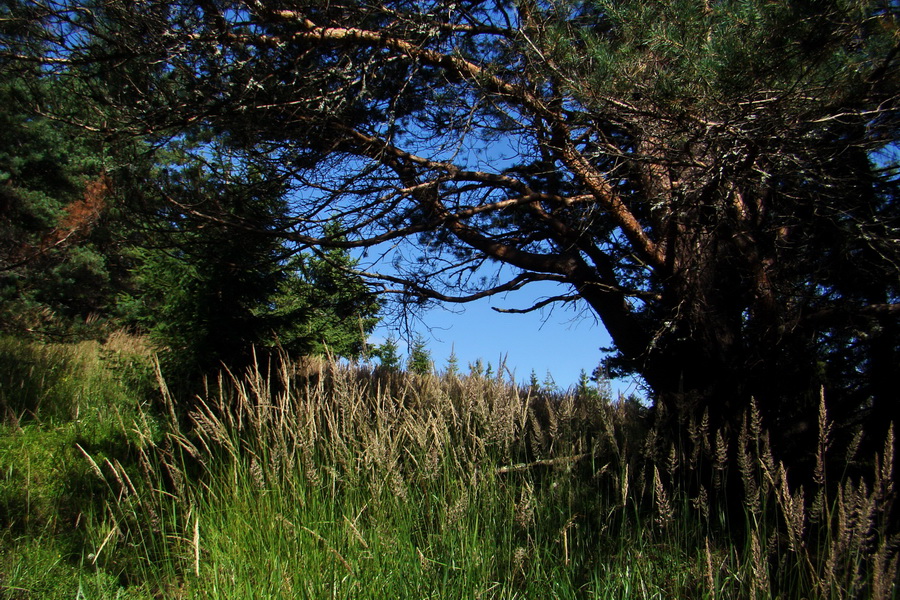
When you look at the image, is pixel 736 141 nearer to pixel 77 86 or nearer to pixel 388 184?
pixel 388 184

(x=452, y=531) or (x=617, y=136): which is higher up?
(x=617, y=136)

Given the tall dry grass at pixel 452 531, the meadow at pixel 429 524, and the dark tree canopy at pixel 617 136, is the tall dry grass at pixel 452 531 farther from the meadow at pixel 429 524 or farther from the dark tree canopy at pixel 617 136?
the dark tree canopy at pixel 617 136

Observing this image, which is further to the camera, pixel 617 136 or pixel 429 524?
pixel 617 136

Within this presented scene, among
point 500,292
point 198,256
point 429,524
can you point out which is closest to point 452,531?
point 429,524

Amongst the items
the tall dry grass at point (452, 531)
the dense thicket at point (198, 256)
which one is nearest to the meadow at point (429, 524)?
the tall dry grass at point (452, 531)

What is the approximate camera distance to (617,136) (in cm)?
482

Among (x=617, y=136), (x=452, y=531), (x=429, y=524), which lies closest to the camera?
(x=452, y=531)

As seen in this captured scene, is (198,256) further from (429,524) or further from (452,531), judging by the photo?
(452,531)

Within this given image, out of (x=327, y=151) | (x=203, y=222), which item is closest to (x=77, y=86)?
(x=203, y=222)

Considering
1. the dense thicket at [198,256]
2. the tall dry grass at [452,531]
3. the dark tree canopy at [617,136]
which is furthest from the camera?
the dense thicket at [198,256]

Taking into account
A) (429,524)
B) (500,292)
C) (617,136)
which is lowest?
(429,524)

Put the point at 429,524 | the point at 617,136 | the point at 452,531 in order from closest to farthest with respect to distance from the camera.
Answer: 1. the point at 452,531
2. the point at 429,524
3. the point at 617,136

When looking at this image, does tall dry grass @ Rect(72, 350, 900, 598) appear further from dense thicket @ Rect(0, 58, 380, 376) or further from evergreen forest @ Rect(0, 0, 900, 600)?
dense thicket @ Rect(0, 58, 380, 376)

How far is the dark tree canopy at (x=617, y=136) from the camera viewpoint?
10.7 ft
